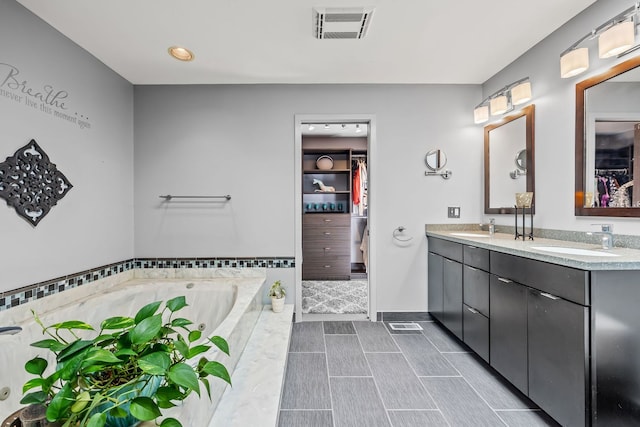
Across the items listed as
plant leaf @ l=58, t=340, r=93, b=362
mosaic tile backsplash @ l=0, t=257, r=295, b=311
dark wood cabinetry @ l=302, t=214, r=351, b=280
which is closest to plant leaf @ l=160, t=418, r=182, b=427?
plant leaf @ l=58, t=340, r=93, b=362

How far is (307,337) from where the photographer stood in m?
2.58

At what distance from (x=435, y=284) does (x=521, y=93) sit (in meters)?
1.77

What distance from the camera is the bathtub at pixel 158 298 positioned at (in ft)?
4.57

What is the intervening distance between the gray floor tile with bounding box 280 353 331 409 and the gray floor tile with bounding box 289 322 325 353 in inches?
3.8

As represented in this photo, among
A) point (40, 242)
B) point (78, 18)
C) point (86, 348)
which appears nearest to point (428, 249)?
point (86, 348)

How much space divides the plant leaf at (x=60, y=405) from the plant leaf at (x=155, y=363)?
5.2 inches

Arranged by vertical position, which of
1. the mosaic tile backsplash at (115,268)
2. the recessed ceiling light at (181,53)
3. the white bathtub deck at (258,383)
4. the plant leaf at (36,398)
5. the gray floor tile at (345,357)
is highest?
the recessed ceiling light at (181,53)

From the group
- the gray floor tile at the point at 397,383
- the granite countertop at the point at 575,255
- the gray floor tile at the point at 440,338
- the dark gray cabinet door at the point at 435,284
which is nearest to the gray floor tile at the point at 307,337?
the gray floor tile at the point at 397,383

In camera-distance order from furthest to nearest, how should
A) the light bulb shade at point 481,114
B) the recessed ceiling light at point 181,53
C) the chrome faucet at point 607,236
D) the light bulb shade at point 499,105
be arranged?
the light bulb shade at point 481,114 → the light bulb shade at point 499,105 → the recessed ceiling light at point 181,53 → the chrome faucet at point 607,236

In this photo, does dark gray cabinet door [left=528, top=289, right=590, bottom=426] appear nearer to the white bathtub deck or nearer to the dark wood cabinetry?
the white bathtub deck

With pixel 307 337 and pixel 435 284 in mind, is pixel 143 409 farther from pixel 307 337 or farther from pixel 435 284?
pixel 435 284

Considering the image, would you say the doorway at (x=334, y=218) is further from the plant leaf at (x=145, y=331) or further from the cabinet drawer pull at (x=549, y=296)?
the plant leaf at (x=145, y=331)

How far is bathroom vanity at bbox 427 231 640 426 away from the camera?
130 cm

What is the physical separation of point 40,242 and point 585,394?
3140 millimetres
